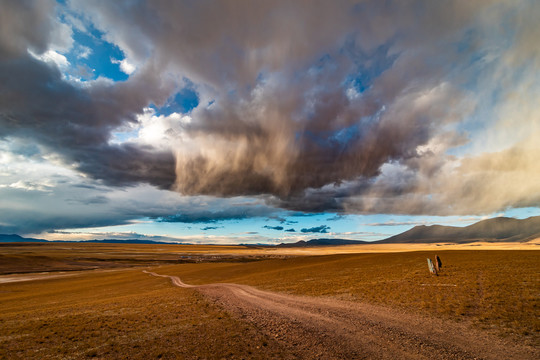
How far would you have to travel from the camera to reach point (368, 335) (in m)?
14.0

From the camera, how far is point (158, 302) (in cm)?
2748

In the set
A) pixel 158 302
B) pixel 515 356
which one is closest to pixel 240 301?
pixel 158 302

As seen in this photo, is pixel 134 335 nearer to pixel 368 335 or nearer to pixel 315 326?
pixel 315 326

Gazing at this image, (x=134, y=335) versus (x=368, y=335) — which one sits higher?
(x=368, y=335)

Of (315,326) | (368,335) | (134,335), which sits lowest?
(134,335)

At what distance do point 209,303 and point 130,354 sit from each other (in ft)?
41.6

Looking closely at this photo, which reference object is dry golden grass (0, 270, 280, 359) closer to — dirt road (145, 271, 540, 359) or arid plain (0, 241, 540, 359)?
arid plain (0, 241, 540, 359)

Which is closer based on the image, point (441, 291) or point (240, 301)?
point (441, 291)

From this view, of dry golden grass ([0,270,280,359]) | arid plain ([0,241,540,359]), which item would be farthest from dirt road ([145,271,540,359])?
dry golden grass ([0,270,280,359])

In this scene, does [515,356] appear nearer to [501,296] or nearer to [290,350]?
[290,350]

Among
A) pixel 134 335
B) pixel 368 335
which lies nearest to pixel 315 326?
pixel 368 335

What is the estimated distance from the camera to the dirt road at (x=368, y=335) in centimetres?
1159

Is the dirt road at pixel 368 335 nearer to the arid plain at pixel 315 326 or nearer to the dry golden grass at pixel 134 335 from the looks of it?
the arid plain at pixel 315 326

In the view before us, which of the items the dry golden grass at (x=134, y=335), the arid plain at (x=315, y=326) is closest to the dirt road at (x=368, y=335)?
the arid plain at (x=315, y=326)
